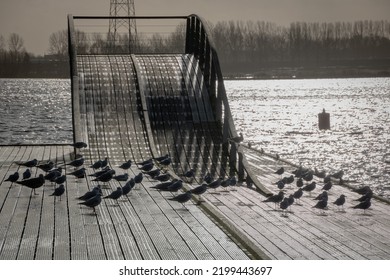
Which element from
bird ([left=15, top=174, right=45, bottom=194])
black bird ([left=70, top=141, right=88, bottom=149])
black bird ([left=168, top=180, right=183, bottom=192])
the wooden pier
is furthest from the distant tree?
black bird ([left=168, top=180, right=183, bottom=192])

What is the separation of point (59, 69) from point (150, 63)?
249 inches

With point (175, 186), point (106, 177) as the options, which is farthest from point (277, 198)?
point (106, 177)

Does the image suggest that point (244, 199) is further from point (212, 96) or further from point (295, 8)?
point (212, 96)

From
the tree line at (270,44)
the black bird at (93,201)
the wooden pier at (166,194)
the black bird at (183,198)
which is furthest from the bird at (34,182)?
the tree line at (270,44)

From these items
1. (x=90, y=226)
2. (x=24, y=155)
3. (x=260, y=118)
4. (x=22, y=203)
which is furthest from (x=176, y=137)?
(x=260, y=118)

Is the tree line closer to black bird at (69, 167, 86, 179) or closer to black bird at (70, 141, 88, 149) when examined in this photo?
black bird at (70, 141, 88, 149)

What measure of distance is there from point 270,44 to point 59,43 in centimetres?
1016

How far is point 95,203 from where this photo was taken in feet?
48.3

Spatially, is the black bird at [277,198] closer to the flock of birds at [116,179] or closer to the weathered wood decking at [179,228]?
the weathered wood decking at [179,228]

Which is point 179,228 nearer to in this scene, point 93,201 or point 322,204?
point 93,201

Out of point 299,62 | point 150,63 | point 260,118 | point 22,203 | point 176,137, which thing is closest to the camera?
point 22,203

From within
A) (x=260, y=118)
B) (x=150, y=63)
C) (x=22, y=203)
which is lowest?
(x=260, y=118)
